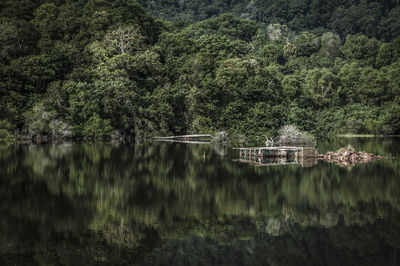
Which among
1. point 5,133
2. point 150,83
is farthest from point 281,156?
point 150,83

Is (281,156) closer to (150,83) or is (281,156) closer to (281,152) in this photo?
(281,152)

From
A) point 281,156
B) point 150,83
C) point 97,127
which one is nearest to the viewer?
point 281,156

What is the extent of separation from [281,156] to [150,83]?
4036cm

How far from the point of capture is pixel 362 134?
255ft

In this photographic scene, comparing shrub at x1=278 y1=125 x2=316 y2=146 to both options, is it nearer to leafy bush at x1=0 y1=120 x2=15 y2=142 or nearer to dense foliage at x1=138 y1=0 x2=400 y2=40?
leafy bush at x1=0 y1=120 x2=15 y2=142

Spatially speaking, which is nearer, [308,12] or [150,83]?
[150,83]

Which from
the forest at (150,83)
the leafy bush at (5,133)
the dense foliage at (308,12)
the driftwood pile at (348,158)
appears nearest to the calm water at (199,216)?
the driftwood pile at (348,158)

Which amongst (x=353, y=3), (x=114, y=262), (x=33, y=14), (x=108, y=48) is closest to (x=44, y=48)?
(x=108, y=48)

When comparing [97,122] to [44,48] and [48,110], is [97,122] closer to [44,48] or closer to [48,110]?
[48,110]

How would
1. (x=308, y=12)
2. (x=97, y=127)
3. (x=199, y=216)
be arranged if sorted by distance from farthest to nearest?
(x=308, y=12)
(x=97, y=127)
(x=199, y=216)

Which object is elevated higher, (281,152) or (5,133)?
(5,133)

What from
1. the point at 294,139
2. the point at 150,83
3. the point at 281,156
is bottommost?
the point at 281,156

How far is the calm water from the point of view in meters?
12.9

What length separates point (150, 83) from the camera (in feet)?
244
